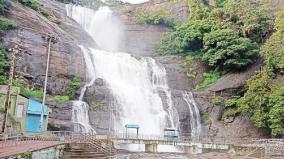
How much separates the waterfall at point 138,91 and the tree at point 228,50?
7.70m

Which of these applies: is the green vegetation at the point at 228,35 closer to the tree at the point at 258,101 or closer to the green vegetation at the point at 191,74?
the green vegetation at the point at 191,74

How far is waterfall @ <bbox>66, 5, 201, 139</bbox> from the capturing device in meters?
40.3

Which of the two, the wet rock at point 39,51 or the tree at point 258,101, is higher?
the wet rock at point 39,51

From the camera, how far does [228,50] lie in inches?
1980

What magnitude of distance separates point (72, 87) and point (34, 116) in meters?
5.99

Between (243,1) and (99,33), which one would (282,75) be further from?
(99,33)

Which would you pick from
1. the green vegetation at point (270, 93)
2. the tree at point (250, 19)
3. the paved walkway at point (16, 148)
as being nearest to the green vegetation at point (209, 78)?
the tree at point (250, 19)

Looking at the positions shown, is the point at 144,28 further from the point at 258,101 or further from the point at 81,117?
the point at 81,117

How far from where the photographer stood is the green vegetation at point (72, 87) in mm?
38703

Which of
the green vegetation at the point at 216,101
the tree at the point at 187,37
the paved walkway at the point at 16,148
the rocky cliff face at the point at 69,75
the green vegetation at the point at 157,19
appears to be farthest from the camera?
the green vegetation at the point at 157,19

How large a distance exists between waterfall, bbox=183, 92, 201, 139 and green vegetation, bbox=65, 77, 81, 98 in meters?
12.7

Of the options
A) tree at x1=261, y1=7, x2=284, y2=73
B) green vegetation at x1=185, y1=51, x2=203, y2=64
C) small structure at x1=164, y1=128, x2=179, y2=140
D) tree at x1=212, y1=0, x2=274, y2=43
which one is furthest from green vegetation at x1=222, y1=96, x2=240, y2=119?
green vegetation at x1=185, y1=51, x2=203, y2=64

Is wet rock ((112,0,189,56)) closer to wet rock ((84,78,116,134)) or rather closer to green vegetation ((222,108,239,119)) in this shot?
green vegetation ((222,108,239,119))

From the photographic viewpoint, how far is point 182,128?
41.6 m
